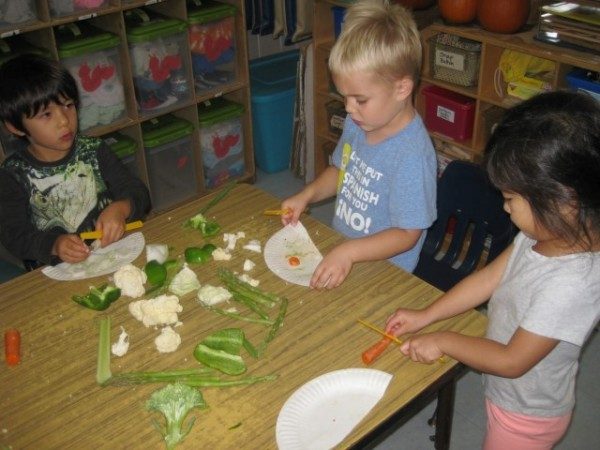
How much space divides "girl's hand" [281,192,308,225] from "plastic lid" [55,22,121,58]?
1461 millimetres

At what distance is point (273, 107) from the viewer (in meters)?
3.44

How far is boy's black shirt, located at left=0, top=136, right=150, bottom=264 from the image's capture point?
1.65 m

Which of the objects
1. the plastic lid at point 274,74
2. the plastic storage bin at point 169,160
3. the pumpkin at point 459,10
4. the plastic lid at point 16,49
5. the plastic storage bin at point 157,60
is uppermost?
the pumpkin at point 459,10

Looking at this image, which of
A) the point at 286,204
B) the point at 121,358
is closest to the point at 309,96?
the point at 286,204

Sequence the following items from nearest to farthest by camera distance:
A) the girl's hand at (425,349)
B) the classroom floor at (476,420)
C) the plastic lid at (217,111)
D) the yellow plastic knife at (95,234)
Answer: the girl's hand at (425,349) → the yellow plastic knife at (95,234) → the classroom floor at (476,420) → the plastic lid at (217,111)

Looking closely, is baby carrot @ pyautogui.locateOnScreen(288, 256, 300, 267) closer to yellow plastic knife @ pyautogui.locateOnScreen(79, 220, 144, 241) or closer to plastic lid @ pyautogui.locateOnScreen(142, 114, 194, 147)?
yellow plastic knife @ pyautogui.locateOnScreen(79, 220, 144, 241)

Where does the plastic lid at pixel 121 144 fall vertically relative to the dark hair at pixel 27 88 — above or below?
below

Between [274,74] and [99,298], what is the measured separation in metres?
2.47

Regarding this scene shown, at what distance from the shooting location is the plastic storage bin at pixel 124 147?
2840 millimetres

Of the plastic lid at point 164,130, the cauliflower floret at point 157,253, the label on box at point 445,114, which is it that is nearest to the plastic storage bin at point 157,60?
the plastic lid at point 164,130

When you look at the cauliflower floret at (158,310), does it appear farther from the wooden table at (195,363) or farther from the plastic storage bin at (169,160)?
the plastic storage bin at (169,160)

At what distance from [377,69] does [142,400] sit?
86 cm

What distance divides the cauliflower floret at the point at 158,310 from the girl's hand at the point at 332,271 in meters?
0.30

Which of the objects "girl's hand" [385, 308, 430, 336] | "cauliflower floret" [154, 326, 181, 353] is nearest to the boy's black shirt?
"cauliflower floret" [154, 326, 181, 353]
